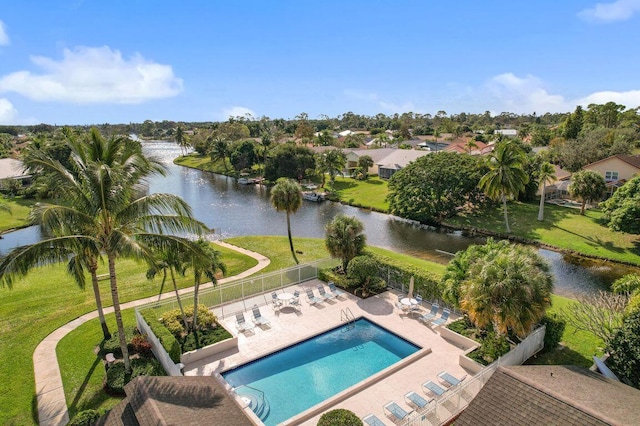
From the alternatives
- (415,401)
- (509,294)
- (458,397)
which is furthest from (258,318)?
(509,294)

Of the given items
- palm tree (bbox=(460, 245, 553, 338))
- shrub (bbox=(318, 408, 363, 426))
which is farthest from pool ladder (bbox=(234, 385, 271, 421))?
palm tree (bbox=(460, 245, 553, 338))

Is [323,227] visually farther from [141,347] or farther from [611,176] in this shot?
[611,176]

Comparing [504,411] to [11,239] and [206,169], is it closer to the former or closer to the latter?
[11,239]

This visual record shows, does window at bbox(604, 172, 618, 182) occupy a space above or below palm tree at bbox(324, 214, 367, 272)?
above

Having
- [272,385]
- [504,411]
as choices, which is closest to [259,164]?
[272,385]

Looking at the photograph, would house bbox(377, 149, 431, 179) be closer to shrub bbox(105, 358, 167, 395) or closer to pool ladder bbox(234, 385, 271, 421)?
pool ladder bbox(234, 385, 271, 421)

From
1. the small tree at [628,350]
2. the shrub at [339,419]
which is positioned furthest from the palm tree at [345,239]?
the small tree at [628,350]
